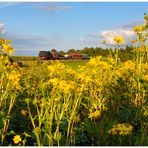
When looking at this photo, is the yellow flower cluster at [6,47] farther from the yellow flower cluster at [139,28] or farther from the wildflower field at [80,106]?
the yellow flower cluster at [139,28]

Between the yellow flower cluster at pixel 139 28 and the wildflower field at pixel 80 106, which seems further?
the yellow flower cluster at pixel 139 28

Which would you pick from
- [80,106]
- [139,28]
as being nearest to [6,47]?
[80,106]

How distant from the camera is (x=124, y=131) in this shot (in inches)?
132

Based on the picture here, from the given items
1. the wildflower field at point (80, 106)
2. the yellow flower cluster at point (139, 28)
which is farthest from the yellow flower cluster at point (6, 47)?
the yellow flower cluster at point (139, 28)

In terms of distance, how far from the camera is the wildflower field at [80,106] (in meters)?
3.46

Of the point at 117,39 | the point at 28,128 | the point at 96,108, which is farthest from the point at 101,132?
the point at 117,39

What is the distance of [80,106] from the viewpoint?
507 cm

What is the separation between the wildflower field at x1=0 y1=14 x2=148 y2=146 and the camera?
3.46 metres

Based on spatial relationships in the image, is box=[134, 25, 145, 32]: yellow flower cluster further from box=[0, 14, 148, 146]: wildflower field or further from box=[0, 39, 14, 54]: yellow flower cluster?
box=[0, 39, 14, 54]: yellow flower cluster

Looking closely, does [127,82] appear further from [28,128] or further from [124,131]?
[124,131]

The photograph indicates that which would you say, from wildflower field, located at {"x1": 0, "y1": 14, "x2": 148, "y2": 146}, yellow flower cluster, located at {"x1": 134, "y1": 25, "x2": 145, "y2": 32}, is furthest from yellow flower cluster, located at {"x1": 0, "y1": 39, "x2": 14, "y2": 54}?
yellow flower cluster, located at {"x1": 134, "y1": 25, "x2": 145, "y2": 32}

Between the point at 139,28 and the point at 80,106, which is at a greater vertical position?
the point at 139,28

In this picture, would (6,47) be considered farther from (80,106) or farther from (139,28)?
(139,28)

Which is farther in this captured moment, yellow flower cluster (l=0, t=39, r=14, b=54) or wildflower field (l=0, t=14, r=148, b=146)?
yellow flower cluster (l=0, t=39, r=14, b=54)
